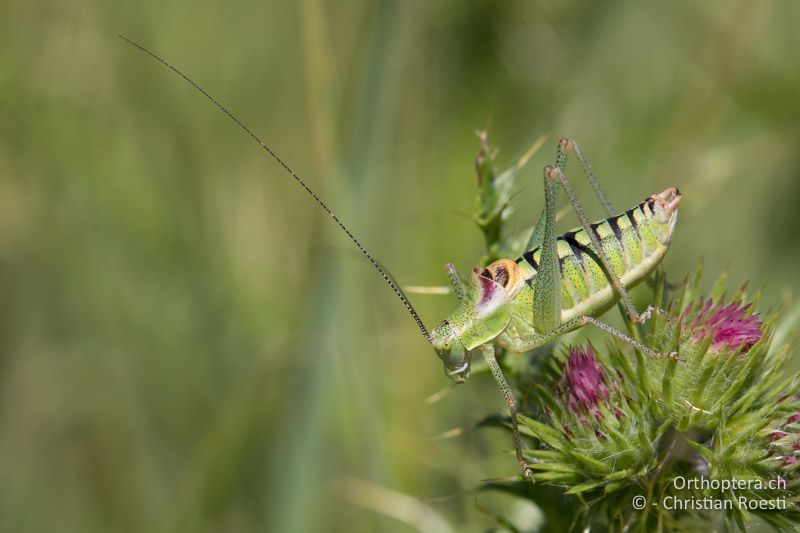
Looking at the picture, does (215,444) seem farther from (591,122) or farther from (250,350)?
(591,122)

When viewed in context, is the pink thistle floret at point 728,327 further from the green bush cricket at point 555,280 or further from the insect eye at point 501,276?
the insect eye at point 501,276

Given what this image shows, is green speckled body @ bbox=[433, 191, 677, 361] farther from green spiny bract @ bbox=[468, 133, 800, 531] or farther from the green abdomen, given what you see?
green spiny bract @ bbox=[468, 133, 800, 531]

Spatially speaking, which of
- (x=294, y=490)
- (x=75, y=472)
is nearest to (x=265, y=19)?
(x=75, y=472)

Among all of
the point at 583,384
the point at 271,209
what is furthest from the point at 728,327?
the point at 271,209

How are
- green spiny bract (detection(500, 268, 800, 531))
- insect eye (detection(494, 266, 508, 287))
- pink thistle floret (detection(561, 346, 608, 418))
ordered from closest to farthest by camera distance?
green spiny bract (detection(500, 268, 800, 531)) < pink thistle floret (detection(561, 346, 608, 418)) < insect eye (detection(494, 266, 508, 287))

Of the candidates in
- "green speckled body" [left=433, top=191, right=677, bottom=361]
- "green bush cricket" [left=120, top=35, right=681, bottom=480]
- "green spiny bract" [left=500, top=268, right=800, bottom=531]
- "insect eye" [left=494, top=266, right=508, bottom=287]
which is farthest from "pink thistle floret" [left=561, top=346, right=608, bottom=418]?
"insect eye" [left=494, top=266, right=508, bottom=287]

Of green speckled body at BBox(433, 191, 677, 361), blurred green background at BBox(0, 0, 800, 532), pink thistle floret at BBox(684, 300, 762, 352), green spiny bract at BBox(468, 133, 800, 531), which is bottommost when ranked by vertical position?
green spiny bract at BBox(468, 133, 800, 531)
